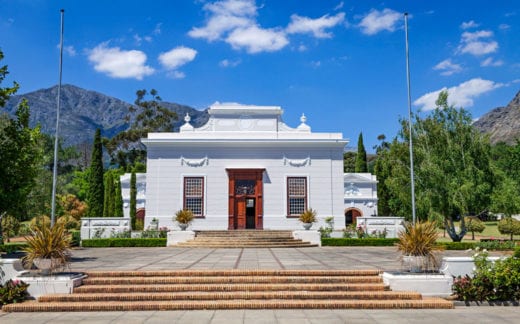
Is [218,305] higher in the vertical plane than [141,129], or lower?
lower

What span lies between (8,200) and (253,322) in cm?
1089

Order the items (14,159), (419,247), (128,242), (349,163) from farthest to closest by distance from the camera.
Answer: (349,163)
(128,242)
(14,159)
(419,247)

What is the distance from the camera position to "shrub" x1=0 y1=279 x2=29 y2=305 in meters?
8.64

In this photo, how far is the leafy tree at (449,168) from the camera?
2081 centimetres

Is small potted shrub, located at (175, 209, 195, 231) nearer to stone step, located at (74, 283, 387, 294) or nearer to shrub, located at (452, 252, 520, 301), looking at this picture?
stone step, located at (74, 283, 387, 294)

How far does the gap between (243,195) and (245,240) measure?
3.91 meters

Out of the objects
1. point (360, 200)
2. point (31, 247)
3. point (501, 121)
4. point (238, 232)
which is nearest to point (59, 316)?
point (31, 247)

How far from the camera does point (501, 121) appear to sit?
128000 millimetres

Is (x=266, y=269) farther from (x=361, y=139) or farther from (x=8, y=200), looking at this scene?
(x=361, y=139)

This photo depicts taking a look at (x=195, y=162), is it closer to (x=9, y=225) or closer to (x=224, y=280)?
(x=9, y=225)

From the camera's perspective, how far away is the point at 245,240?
21312 millimetres

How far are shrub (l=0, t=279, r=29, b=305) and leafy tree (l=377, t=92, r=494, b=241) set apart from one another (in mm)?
18058

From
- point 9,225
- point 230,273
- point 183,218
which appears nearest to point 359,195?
point 183,218

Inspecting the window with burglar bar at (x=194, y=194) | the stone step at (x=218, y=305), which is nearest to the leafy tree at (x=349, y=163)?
the window with burglar bar at (x=194, y=194)
